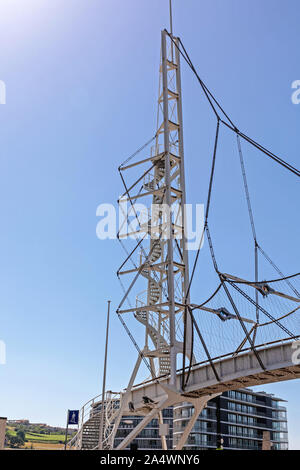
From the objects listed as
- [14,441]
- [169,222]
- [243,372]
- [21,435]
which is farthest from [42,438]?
[243,372]

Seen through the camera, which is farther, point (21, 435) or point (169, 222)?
point (21, 435)

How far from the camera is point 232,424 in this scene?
115 m

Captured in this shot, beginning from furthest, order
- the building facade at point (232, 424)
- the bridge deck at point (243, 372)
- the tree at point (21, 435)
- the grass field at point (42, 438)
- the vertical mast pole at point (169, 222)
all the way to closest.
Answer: the tree at point (21, 435)
the grass field at point (42, 438)
the building facade at point (232, 424)
the vertical mast pole at point (169, 222)
the bridge deck at point (243, 372)

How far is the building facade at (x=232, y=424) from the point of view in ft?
357

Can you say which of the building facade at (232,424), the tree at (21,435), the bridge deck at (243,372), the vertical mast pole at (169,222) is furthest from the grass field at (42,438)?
the bridge deck at (243,372)

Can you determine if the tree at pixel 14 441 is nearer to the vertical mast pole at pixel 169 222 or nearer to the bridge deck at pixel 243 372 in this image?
the vertical mast pole at pixel 169 222

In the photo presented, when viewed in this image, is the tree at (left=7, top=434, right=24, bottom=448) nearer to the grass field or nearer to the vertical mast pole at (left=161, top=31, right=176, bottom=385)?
the grass field

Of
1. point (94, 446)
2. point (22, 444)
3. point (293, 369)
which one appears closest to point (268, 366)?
point (293, 369)

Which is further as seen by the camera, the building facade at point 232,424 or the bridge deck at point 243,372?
the building facade at point 232,424

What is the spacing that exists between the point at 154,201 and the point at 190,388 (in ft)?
57.8

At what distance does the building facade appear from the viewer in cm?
10875

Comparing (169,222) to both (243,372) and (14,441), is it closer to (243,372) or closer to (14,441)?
(243,372)
